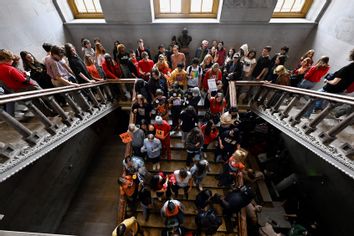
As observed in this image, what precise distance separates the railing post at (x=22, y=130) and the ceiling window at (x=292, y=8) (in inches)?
345

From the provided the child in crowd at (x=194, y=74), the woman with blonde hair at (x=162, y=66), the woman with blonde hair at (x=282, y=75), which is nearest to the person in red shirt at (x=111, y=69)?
the woman with blonde hair at (x=162, y=66)

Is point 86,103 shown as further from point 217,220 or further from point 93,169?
point 217,220

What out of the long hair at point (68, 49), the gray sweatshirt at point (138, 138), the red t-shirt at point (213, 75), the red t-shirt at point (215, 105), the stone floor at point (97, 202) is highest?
the long hair at point (68, 49)

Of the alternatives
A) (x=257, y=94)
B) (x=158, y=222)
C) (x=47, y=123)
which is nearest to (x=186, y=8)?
(x=257, y=94)

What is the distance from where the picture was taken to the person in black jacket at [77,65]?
406cm

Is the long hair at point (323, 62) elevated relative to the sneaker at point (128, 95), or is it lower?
elevated

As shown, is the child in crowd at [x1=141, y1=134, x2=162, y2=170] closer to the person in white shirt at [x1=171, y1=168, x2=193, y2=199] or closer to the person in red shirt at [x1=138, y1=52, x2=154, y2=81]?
the person in white shirt at [x1=171, y1=168, x2=193, y2=199]

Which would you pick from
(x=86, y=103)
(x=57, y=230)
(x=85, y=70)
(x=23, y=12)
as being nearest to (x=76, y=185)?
(x=57, y=230)

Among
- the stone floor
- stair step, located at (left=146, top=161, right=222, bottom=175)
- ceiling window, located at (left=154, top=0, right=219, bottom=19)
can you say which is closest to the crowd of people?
stair step, located at (left=146, top=161, right=222, bottom=175)

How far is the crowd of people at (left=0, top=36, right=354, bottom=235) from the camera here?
368 centimetres

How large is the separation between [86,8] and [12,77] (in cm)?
556

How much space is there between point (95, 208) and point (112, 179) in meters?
1.11

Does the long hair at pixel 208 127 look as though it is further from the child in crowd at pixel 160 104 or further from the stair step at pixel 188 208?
the stair step at pixel 188 208

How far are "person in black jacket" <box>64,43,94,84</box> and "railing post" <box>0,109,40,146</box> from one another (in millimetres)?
1924
